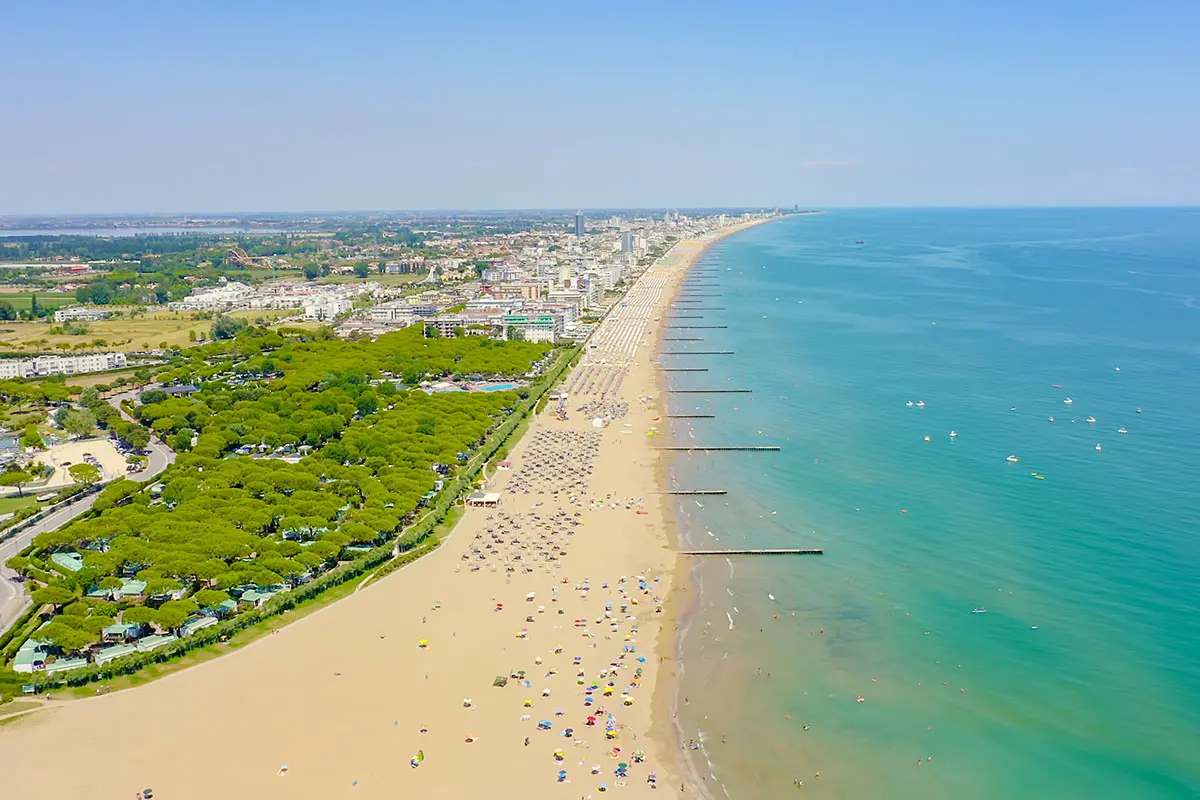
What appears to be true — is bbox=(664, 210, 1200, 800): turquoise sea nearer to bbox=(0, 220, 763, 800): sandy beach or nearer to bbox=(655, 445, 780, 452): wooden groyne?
bbox=(655, 445, 780, 452): wooden groyne

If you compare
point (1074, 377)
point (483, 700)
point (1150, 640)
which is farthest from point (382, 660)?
point (1074, 377)

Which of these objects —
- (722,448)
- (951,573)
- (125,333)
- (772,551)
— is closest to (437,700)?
(772,551)

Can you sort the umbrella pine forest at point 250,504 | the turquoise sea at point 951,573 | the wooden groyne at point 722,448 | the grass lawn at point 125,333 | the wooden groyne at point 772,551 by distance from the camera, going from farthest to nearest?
the grass lawn at point 125,333, the wooden groyne at point 722,448, the wooden groyne at point 772,551, the umbrella pine forest at point 250,504, the turquoise sea at point 951,573

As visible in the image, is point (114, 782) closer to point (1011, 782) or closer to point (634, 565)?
point (634, 565)

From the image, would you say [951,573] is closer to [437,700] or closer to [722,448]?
[722,448]

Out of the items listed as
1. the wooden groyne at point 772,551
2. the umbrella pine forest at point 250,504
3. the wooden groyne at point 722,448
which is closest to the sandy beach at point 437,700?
the wooden groyne at point 772,551

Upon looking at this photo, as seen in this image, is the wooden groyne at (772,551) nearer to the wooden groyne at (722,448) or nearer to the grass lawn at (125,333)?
the wooden groyne at (722,448)
